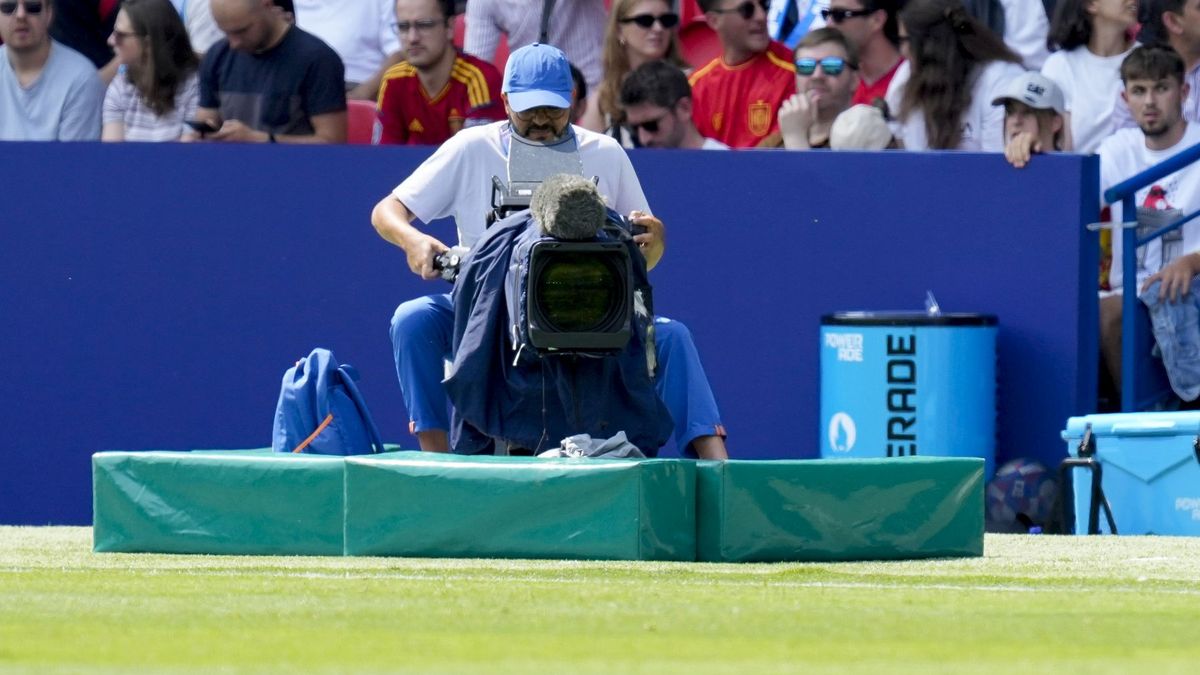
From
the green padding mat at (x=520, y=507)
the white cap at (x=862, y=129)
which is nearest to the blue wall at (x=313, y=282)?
the white cap at (x=862, y=129)

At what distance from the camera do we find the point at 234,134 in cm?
1050

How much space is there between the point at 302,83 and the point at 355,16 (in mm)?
1314

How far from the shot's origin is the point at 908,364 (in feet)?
31.7

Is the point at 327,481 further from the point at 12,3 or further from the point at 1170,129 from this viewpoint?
the point at 12,3

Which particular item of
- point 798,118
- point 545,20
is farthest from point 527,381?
point 545,20

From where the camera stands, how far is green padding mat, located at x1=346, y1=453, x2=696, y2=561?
6.34 metres

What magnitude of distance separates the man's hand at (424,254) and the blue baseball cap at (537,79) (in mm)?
598

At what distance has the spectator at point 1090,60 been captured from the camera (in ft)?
33.8

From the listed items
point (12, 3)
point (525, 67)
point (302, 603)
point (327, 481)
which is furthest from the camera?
point (12, 3)

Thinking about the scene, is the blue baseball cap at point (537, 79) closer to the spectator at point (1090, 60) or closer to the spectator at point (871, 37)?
the spectator at point (871, 37)

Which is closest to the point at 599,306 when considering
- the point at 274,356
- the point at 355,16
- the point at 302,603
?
the point at 302,603

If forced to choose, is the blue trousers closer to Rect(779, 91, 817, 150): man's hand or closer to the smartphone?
Rect(779, 91, 817, 150): man's hand

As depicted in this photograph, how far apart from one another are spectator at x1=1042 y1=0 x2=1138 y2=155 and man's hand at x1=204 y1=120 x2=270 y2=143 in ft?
12.4

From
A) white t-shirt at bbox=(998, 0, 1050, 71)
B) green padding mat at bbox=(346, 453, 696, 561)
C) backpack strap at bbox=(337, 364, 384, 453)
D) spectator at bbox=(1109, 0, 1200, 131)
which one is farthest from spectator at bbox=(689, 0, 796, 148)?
Answer: green padding mat at bbox=(346, 453, 696, 561)
